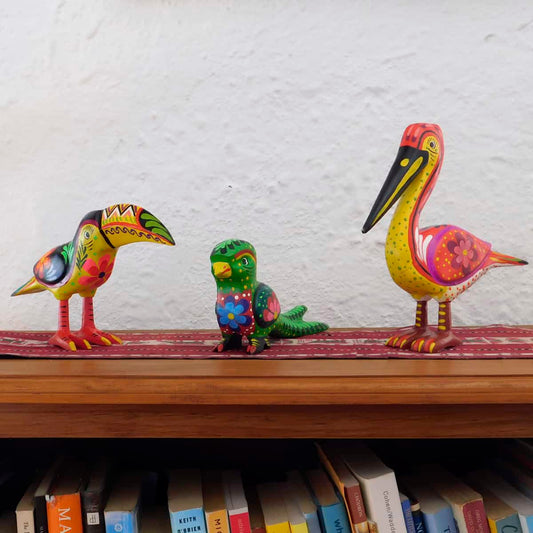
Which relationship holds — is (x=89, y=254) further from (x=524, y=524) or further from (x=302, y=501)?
(x=524, y=524)

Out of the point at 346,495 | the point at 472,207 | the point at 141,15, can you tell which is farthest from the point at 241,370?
the point at 141,15

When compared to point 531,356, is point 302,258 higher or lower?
higher

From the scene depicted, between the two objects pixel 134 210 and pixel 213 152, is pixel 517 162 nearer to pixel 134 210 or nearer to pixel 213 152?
pixel 213 152

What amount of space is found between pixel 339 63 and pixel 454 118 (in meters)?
0.24

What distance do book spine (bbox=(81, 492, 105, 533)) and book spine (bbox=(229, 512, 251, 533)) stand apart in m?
0.16

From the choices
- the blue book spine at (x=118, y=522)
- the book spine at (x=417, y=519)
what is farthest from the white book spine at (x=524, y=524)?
the blue book spine at (x=118, y=522)

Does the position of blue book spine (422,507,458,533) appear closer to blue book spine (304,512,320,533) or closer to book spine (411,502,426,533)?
book spine (411,502,426,533)

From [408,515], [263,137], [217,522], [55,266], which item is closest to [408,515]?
[408,515]

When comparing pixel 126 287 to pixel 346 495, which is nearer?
pixel 346 495

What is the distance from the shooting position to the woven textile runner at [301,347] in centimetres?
67

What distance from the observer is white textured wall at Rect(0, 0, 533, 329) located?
3.28 ft

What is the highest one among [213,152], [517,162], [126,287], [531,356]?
[213,152]

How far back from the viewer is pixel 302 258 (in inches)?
39.7

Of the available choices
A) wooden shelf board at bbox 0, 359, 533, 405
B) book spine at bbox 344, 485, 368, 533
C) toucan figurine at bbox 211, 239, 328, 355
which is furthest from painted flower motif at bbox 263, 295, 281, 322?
book spine at bbox 344, 485, 368, 533
